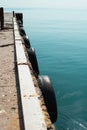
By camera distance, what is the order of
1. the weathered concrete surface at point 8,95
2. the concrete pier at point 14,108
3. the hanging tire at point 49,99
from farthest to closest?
the hanging tire at point 49,99, the weathered concrete surface at point 8,95, the concrete pier at point 14,108

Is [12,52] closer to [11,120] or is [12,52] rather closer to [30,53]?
[30,53]

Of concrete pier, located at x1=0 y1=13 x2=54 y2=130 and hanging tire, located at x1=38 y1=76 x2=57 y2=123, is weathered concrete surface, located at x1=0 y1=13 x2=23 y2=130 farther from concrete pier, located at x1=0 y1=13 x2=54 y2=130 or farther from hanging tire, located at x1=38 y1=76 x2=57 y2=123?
hanging tire, located at x1=38 y1=76 x2=57 y2=123

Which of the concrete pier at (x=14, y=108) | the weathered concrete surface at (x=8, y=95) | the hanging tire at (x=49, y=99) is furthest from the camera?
the hanging tire at (x=49, y=99)

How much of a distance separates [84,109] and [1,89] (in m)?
21.1

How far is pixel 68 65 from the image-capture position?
50.0 m

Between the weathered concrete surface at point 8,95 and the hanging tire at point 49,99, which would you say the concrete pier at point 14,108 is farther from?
the hanging tire at point 49,99

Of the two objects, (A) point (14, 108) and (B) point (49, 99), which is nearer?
(A) point (14, 108)

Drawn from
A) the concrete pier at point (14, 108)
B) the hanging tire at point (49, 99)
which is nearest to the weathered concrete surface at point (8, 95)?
the concrete pier at point (14, 108)

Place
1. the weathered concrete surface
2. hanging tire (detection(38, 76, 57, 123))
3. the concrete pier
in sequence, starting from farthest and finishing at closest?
hanging tire (detection(38, 76, 57, 123)) < the weathered concrete surface < the concrete pier

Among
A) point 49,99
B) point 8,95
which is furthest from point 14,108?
point 49,99

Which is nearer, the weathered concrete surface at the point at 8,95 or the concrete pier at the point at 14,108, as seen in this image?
the concrete pier at the point at 14,108

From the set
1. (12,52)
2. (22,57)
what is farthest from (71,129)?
(22,57)

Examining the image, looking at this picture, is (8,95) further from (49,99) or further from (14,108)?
(49,99)

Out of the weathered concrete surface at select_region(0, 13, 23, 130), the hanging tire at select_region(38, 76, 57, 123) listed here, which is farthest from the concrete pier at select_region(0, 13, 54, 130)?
the hanging tire at select_region(38, 76, 57, 123)
